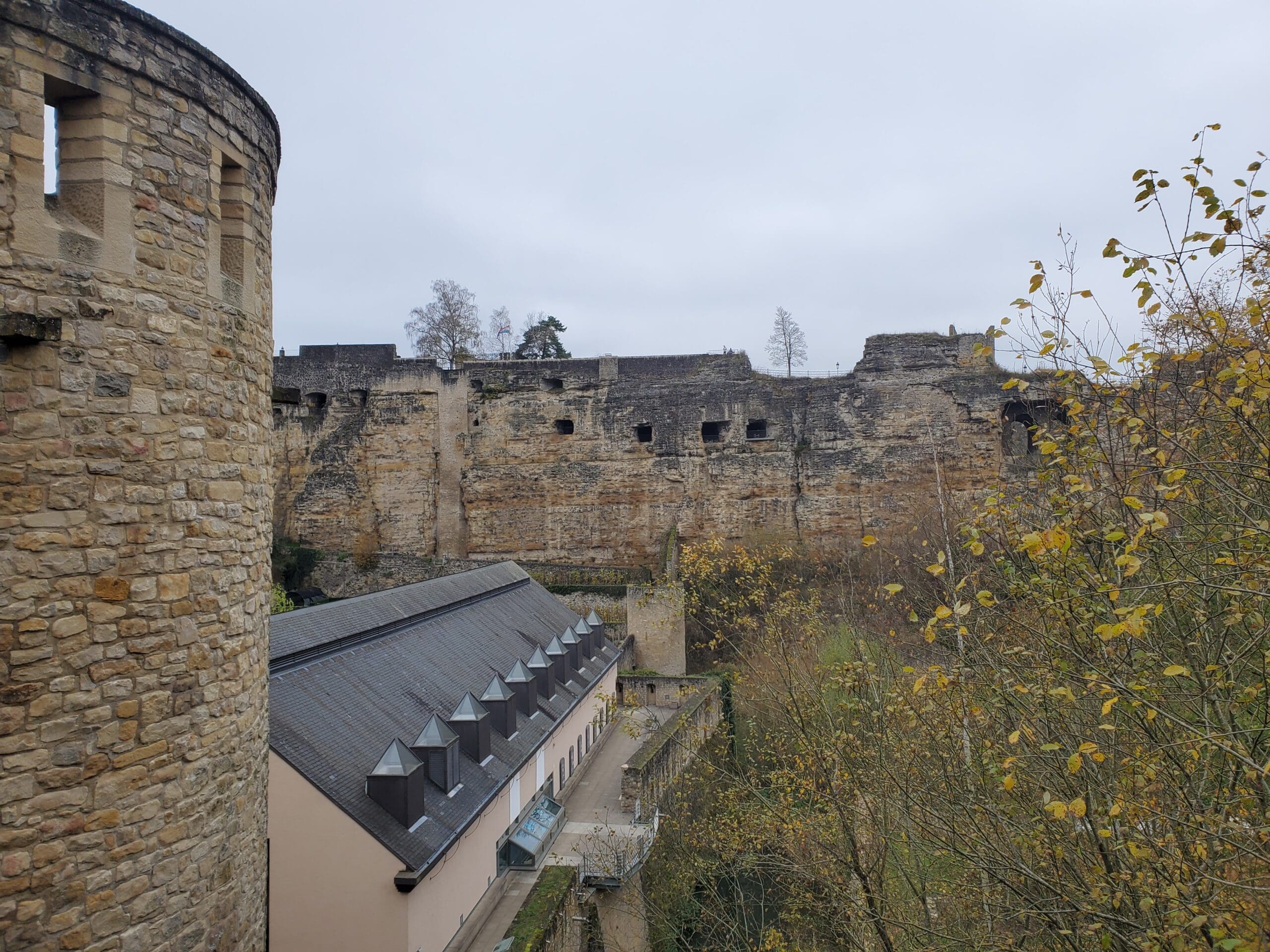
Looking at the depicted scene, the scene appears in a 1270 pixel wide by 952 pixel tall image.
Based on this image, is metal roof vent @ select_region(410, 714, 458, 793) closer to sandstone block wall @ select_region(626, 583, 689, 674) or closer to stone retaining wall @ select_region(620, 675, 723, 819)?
stone retaining wall @ select_region(620, 675, 723, 819)

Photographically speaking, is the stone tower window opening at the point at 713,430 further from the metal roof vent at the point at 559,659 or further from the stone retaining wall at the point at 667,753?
the metal roof vent at the point at 559,659

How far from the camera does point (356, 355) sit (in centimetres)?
2916

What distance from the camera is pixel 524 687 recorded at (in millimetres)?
13055

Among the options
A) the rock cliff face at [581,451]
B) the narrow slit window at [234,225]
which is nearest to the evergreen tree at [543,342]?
the rock cliff face at [581,451]

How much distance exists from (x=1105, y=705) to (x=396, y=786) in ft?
23.7

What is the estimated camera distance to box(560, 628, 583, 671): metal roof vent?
1625 centimetres

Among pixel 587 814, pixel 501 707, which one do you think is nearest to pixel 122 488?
pixel 501 707

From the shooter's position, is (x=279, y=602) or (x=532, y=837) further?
(x=279, y=602)

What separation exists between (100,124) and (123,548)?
1957mm

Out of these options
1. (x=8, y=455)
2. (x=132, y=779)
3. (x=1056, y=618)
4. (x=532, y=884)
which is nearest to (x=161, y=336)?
(x=8, y=455)

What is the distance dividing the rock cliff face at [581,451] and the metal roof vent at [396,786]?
18.7 m

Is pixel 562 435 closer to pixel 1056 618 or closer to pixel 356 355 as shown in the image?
pixel 356 355

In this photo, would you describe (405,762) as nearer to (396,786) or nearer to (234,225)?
(396,786)

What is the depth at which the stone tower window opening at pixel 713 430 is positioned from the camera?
2828cm
